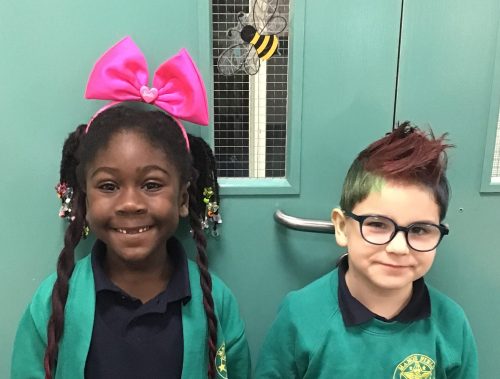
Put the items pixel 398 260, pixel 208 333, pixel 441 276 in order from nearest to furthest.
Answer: pixel 398 260
pixel 208 333
pixel 441 276

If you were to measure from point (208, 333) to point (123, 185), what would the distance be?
33 cm

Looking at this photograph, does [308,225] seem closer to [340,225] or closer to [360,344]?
[340,225]

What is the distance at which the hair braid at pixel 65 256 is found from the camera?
0.88m

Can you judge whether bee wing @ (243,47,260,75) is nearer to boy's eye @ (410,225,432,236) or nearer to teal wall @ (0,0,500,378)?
teal wall @ (0,0,500,378)

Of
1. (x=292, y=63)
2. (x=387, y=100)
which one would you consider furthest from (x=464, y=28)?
(x=292, y=63)

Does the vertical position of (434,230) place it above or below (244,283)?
above

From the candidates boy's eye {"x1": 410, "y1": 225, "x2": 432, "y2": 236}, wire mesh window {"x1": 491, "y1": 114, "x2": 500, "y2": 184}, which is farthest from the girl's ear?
wire mesh window {"x1": 491, "y1": 114, "x2": 500, "y2": 184}

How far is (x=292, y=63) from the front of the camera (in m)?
0.97

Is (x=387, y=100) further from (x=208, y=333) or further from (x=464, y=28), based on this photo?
(x=208, y=333)

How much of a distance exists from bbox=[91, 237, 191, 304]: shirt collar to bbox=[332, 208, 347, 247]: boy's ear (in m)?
0.30

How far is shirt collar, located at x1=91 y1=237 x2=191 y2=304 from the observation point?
90 centimetres

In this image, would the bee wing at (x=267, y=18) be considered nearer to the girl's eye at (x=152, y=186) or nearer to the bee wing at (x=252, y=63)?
the bee wing at (x=252, y=63)

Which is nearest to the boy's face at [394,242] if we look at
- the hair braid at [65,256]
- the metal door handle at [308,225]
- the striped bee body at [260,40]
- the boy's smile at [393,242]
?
the boy's smile at [393,242]

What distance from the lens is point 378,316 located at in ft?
2.97
